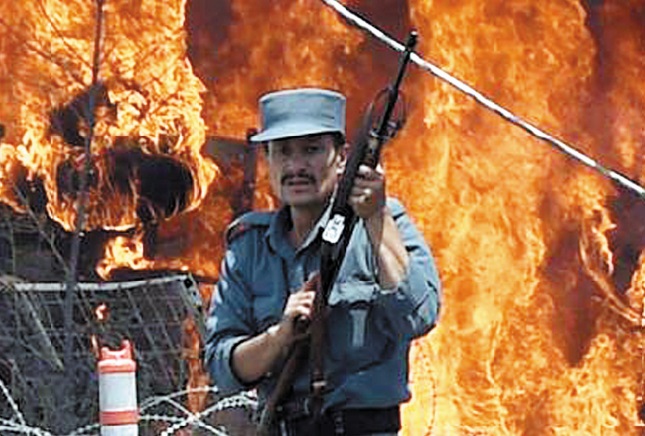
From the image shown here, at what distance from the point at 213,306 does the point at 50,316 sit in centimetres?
449

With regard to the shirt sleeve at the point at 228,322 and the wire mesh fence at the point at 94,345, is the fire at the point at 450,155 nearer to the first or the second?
the wire mesh fence at the point at 94,345

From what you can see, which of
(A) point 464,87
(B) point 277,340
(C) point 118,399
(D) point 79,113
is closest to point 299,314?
(B) point 277,340

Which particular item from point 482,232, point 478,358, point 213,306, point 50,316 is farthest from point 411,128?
point 213,306

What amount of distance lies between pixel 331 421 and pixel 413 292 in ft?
1.07

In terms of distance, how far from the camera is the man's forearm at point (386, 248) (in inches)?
138

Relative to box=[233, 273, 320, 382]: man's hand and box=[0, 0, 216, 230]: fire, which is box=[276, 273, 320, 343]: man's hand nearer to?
box=[233, 273, 320, 382]: man's hand

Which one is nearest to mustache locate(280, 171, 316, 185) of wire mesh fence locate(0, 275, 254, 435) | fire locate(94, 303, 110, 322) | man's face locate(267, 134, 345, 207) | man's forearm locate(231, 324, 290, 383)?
man's face locate(267, 134, 345, 207)

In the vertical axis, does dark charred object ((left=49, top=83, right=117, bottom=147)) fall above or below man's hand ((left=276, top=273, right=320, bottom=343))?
above

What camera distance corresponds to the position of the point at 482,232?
8695 millimetres

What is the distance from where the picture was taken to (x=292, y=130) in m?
3.62

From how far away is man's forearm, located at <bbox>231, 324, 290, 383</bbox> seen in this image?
351 cm

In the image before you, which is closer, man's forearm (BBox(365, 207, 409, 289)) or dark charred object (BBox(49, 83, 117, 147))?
man's forearm (BBox(365, 207, 409, 289))

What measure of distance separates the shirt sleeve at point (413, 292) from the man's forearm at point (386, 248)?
20 millimetres

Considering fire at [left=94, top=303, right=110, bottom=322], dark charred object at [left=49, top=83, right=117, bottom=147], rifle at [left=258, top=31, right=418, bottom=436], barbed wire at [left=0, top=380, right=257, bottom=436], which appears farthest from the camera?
dark charred object at [left=49, top=83, right=117, bottom=147]
